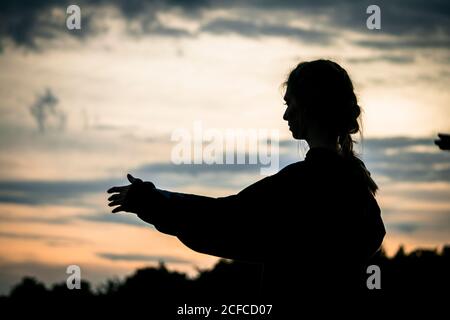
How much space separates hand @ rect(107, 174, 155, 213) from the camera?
14.4ft

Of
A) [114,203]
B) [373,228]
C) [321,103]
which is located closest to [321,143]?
[321,103]

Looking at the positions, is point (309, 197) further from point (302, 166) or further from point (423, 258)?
point (423, 258)

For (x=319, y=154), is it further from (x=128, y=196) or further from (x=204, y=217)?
(x=128, y=196)

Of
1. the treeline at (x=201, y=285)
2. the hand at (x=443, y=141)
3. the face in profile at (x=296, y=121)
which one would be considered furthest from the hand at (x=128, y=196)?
the treeline at (x=201, y=285)

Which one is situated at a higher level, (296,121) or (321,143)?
(296,121)

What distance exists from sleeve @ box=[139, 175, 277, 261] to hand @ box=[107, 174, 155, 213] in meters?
0.10

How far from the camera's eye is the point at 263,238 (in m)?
4.09

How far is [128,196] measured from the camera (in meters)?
4.41

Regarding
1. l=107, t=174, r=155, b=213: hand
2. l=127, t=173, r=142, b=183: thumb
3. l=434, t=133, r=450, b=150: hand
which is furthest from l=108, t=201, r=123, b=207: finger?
l=434, t=133, r=450, b=150: hand

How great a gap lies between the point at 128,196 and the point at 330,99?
1.16m

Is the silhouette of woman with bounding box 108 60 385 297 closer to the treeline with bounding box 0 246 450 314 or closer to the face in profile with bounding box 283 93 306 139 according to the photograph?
the face in profile with bounding box 283 93 306 139

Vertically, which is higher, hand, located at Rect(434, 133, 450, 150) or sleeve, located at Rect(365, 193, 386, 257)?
hand, located at Rect(434, 133, 450, 150)
